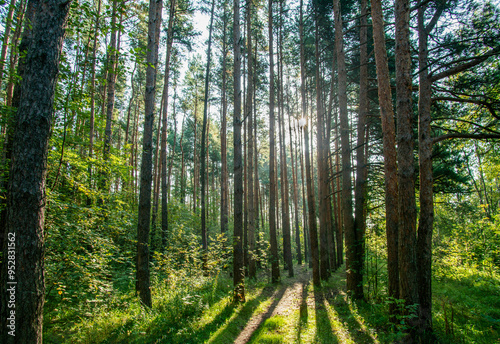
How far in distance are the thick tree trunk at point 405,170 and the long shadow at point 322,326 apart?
1482 mm

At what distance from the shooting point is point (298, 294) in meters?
9.05

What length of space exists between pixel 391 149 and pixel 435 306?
4.64 meters

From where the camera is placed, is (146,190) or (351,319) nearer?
(351,319)

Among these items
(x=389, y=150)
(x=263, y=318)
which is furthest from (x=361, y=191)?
(x=263, y=318)

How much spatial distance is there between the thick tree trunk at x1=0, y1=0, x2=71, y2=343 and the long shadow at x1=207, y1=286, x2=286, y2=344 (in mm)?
3137

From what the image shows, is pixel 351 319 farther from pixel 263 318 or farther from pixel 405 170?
pixel 405 170

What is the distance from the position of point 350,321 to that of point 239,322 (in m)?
2.81

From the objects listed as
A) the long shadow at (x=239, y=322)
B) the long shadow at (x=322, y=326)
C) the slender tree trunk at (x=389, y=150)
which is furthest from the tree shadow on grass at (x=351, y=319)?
the long shadow at (x=239, y=322)

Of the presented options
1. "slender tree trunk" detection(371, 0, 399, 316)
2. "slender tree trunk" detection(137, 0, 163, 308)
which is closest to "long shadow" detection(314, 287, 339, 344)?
"slender tree trunk" detection(371, 0, 399, 316)

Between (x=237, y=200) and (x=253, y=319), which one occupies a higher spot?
(x=237, y=200)

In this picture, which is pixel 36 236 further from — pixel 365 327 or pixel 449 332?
pixel 449 332

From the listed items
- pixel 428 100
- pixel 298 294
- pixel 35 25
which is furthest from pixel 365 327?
pixel 35 25

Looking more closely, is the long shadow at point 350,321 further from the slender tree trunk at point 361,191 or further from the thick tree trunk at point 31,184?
the thick tree trunk at point 31,184

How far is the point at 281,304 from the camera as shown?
7.75m
